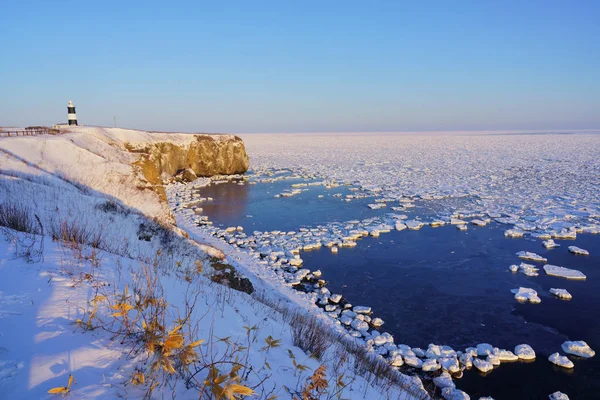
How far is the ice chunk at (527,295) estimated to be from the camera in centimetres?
816

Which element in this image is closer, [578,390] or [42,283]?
[42,283]

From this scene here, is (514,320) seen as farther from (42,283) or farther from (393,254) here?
(42,283)

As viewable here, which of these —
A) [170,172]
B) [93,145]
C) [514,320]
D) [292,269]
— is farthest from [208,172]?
[514,320]

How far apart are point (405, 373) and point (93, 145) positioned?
662 inches

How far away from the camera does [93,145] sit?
16438 mm

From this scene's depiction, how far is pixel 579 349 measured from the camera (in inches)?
252

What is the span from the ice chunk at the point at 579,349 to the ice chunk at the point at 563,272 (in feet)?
11.2

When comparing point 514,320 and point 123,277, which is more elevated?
point 123,277

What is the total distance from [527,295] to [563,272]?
225 centimetres

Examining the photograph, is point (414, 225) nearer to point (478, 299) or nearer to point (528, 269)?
point (528, 269)

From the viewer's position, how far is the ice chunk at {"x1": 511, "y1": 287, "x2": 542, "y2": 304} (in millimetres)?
8164

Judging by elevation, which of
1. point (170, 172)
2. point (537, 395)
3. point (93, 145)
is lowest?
point (537, 395)

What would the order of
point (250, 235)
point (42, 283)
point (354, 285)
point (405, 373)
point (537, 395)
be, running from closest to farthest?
point (42, 283), point (537, 395), point (405, 373), point (354, 285), point (250, 235)

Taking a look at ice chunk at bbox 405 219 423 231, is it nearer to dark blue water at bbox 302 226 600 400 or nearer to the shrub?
dark blue water at bbox 302 226 600 400
